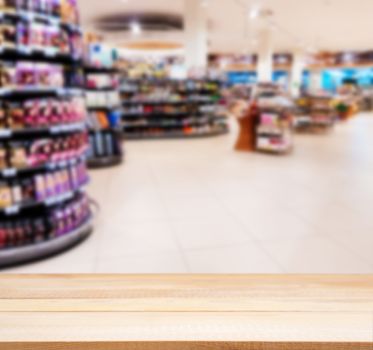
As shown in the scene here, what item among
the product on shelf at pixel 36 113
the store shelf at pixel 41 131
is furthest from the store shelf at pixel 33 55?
the store shelf at pixel 41 131

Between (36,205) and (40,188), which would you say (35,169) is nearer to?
(40,188)

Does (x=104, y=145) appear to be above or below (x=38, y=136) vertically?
below

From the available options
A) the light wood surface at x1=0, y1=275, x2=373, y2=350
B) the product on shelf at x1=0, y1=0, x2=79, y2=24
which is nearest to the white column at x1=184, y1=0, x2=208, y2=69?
the product on shelf at x1=0, y1=0, x2=79, y2=24

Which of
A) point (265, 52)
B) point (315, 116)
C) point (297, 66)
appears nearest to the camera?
point (315, 116)

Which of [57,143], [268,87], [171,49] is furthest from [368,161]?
[171,49]

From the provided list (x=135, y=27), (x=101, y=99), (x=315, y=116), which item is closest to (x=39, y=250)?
(x=101, y=99)

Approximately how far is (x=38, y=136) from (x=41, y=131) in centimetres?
7

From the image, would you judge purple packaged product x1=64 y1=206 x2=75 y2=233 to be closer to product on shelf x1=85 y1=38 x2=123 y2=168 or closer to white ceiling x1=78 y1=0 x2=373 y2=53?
product on shelf x1=85 y1=38 x2=123 y2=168

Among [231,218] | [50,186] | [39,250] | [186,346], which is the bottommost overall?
[231,218]

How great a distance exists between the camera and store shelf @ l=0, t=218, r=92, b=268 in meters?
2.78

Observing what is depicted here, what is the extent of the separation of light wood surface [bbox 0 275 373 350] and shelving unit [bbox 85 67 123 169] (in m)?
5.27

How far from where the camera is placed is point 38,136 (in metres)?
3.14

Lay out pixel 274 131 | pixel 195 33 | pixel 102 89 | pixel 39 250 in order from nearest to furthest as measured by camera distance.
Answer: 1. pixel 39 250
2. pixel 102 89
3. pixel 274 131
4. pixel 195 33

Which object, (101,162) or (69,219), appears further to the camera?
(101,162)
